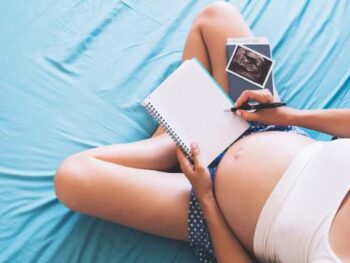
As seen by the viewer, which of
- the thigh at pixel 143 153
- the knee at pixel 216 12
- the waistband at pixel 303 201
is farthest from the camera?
the knee at pixel 216 12

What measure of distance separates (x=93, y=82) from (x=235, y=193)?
55 cm

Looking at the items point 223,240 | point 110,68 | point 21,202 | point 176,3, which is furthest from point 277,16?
point 21,202

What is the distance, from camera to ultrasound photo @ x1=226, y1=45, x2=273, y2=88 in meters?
1.12

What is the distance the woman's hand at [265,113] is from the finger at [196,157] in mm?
132

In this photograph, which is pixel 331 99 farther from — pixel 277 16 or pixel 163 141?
pixel 163 141

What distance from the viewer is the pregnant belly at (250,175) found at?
0.88m

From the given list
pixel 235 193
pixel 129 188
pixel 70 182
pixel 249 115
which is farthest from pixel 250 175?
pixel 70 182

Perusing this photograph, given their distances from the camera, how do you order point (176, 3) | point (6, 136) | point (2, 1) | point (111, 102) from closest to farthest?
point (6, 136) < point (111, 102) < point (2, 1) < point (176, 3)

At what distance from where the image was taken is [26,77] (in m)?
1.19

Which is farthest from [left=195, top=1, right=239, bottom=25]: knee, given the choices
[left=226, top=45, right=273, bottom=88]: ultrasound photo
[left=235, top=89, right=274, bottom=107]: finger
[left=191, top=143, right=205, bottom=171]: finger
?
[left=191, top=143, right=205, bottom=171]: finger

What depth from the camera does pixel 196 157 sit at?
958mm

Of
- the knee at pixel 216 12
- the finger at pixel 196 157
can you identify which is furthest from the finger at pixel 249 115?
the knee at pixel 216 12

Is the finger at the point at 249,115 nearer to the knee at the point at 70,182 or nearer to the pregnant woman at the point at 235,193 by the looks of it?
the pregnant woman at the point at 235,193

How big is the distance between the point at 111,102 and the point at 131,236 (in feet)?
1.28
